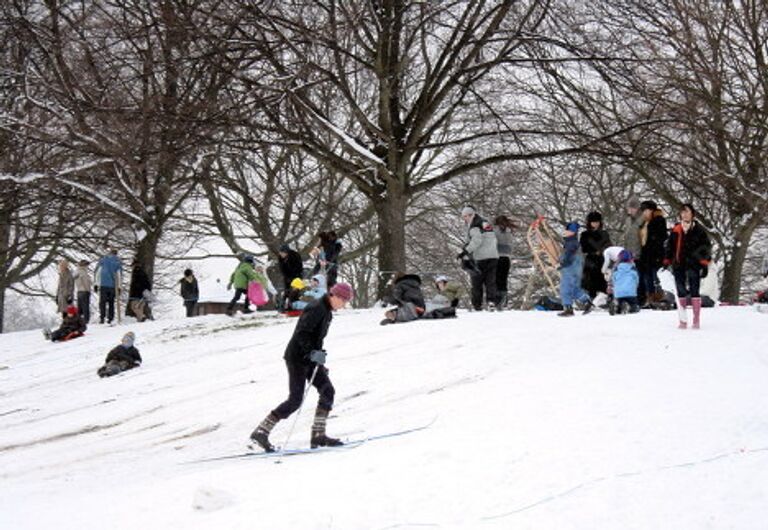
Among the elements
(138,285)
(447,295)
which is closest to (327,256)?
(447,295)

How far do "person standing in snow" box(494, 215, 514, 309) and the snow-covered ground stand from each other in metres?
2.83

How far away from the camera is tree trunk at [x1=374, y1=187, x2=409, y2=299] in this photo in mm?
19406

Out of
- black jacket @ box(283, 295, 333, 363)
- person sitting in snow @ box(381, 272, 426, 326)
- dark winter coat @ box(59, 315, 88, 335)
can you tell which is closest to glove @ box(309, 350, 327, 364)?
black jacket @ box(283, 295, 333, 363)

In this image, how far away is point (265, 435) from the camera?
8188mm

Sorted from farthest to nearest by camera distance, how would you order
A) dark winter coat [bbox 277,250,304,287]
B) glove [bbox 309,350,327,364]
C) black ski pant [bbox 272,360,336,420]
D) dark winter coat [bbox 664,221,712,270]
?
dark winter coat [bbox 277,250,304,287] < dark winter coat [bbox 664,221,712,270] < black ski pant [bbox 272,360,336,420] < glove [bbox 309,350,327,364]

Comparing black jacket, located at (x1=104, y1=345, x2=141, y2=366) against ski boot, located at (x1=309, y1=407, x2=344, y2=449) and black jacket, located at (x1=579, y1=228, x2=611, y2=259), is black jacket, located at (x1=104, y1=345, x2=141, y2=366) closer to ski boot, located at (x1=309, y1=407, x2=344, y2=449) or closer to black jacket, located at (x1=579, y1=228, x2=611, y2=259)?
ski boot, located at (x1=309, y1=407, x2=344, y2=449)

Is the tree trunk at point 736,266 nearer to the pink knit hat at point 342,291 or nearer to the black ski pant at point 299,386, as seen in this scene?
the pink knit hat at point 342,291

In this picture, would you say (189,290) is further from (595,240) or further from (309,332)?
(309,332)

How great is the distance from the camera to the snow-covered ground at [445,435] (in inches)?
226

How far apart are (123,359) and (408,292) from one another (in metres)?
5.10

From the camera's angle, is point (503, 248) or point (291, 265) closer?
point (503, 248)

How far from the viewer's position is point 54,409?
1202 centimetres

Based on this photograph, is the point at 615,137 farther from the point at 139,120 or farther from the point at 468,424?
the point at 468,424

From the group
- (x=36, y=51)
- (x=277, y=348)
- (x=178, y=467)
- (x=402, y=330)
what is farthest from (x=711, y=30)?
(x=178, y=467)
